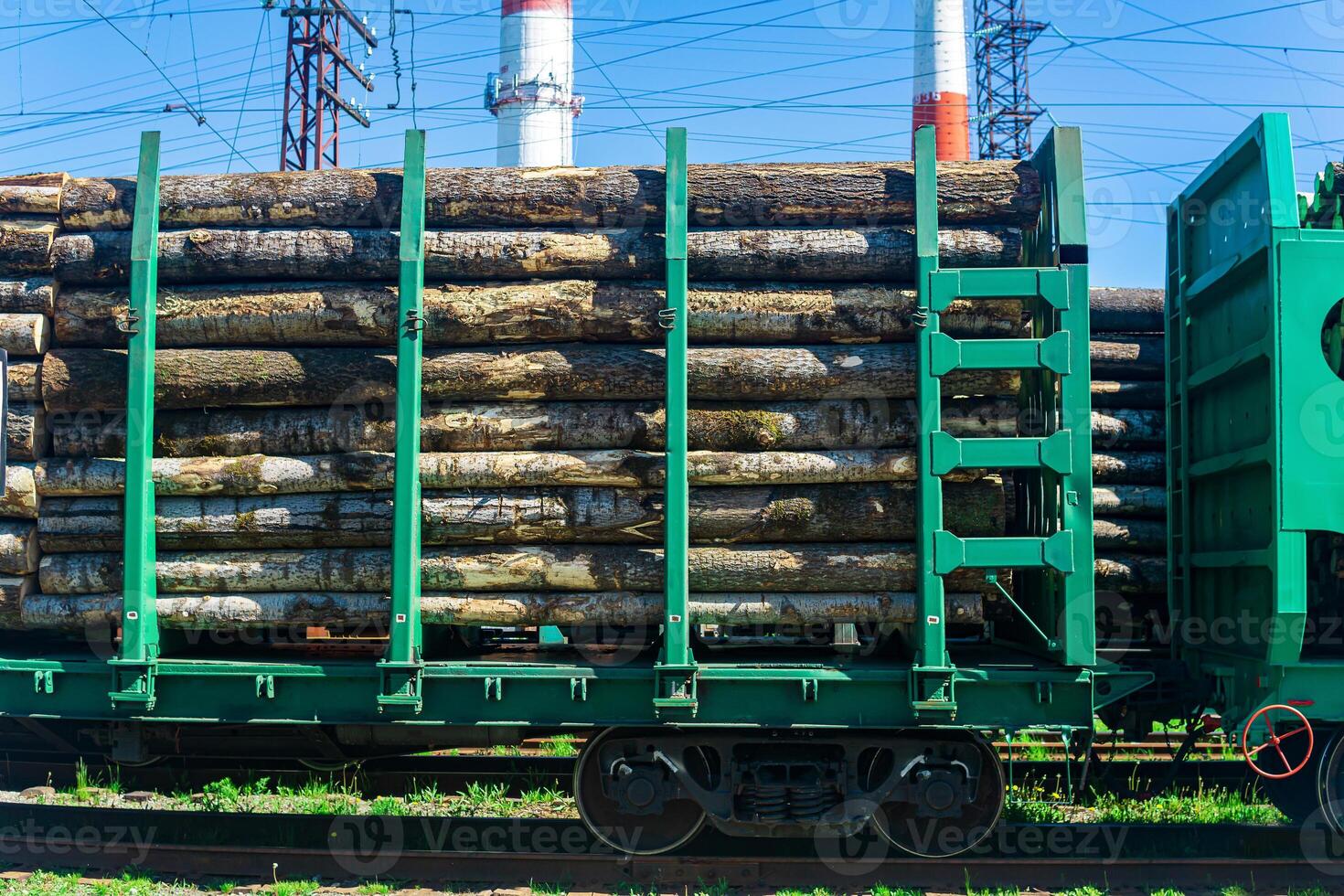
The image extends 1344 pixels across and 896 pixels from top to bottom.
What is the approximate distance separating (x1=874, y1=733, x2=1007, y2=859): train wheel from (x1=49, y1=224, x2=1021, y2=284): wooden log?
9.23 feet

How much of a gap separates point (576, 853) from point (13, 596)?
374 centimetres

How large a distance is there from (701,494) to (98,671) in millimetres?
3670

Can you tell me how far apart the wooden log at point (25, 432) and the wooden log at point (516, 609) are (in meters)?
0.93

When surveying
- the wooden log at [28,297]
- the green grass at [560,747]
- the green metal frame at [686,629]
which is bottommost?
the green grass at [560,747]

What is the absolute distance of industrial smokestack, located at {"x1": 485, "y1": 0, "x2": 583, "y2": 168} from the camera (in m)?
36.4

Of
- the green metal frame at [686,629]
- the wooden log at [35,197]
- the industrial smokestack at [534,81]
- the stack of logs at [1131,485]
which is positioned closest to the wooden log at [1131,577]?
the stack of logs at [1131,485]

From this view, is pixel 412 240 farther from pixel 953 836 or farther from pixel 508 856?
pixel 953 836

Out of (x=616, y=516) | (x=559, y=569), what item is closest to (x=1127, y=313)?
(x=616, y=516)

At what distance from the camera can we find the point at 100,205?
638cm

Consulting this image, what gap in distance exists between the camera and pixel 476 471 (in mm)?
5984

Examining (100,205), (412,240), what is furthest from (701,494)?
(100,205)

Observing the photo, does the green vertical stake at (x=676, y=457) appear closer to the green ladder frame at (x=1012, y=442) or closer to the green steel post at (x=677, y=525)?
the green steel post at (x=677, y=525)

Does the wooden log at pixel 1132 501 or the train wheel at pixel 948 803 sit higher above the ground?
the wooden log at pixel 1132 501

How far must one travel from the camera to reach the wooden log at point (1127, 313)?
26.0ft
